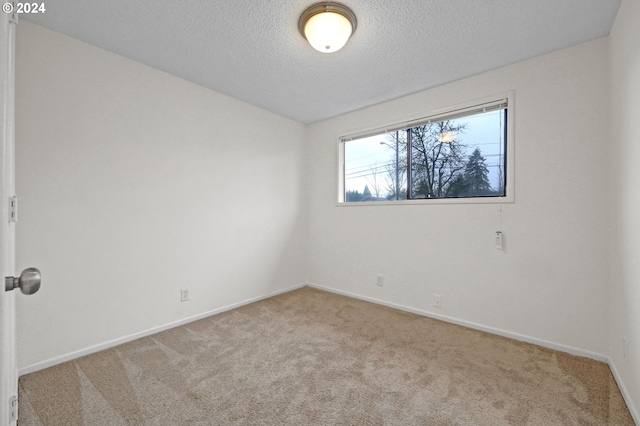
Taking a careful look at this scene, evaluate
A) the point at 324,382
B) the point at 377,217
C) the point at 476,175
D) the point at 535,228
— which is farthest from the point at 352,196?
the point at 324,382

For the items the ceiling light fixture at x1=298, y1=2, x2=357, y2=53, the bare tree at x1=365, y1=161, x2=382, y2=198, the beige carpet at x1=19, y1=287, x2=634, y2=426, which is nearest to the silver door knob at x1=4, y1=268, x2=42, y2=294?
the beige carpet at x1=19, y1=287, x2=634, y2=426

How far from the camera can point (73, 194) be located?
2.13 metres

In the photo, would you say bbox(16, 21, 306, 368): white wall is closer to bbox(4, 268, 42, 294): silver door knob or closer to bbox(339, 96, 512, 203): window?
bbox(339, 96, 512, 203): window

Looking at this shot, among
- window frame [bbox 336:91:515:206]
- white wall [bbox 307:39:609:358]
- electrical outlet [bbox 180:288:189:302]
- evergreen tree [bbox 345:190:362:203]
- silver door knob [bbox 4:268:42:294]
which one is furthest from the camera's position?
evergreen tree [bbox 345:190:362:203]

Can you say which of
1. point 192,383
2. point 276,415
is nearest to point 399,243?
point 276,415

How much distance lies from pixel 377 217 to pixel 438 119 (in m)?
1.30

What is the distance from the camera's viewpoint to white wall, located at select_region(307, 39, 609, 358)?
7.03 ft

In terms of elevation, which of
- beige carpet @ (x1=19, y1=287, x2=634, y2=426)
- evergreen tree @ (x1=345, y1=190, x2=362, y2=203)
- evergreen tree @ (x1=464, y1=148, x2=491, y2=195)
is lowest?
beige carpet @ (x1=19, y1=287, x2=634, y2=426)

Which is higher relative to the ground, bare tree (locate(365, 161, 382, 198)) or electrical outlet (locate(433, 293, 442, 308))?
bare tree (locate(365, 161, 382, 198))

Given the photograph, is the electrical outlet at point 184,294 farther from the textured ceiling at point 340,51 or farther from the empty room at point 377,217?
the textured ceiling at point 340,51

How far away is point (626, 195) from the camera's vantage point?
1.70 meters

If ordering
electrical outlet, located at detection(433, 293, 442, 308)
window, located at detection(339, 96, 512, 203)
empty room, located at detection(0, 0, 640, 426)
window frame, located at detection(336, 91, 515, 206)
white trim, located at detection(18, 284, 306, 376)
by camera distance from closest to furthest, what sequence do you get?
empty room, located at detection(0, 0, 640, 426)
white trim, located at detection(18, 284, 306, 376)
window frame, located at detection(336, 91, 515, 206)
window, located at detection(339, 96, 512, 203)
electrical outlet, located at detection(433, 293, 442, 308)

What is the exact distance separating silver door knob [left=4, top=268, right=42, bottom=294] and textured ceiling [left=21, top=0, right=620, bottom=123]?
185cm

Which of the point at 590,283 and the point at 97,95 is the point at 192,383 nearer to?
the point at 97,95
